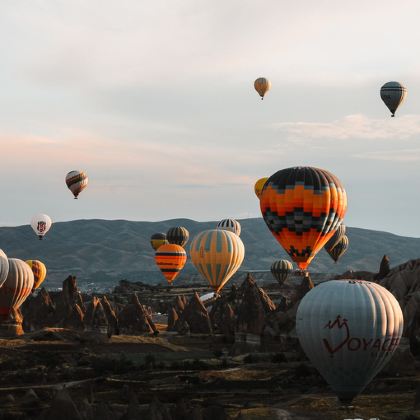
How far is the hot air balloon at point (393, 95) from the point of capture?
12294cm

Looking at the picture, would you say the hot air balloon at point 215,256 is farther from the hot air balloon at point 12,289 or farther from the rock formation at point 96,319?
the hot air balloon at point 12,289

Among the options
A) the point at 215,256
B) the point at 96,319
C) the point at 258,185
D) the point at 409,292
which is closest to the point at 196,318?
the point at 215,256

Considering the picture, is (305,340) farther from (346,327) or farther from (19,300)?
(19,300)

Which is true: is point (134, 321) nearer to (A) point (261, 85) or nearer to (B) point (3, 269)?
(B) point (3, 269)

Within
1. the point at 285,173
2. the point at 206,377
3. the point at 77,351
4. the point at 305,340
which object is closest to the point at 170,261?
the point at 77,351

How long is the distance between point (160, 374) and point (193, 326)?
40829 mm

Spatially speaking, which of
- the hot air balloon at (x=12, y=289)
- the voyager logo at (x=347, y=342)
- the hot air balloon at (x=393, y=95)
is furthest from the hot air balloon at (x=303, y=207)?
the hot air balloon at (x=12, y=289)

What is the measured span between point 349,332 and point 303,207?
3457 centimetres

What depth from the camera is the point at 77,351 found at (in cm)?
11375

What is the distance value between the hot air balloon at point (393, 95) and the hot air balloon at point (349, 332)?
58.1m

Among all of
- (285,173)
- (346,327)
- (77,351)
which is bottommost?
(77,351)

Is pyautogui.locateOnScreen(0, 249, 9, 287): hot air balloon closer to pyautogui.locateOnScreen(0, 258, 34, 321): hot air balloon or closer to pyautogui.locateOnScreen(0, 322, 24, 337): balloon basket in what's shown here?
pyautogui.locateOnScreen(0, 258, 34, 321): hot air balloon

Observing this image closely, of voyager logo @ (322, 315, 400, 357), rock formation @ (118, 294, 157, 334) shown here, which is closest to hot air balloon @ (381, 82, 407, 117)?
rock formation @ (118, 294, 157, 334)

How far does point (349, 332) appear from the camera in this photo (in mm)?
66688
